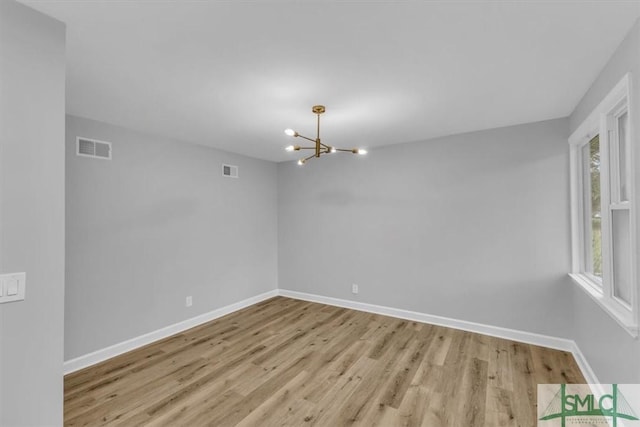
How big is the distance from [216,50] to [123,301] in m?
2.83

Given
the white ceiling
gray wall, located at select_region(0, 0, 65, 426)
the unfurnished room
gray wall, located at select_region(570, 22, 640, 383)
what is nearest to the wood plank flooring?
the unfurnished room

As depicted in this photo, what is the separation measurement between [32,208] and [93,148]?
6.26 feet

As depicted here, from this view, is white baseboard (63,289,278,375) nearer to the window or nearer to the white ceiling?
the white ceiling

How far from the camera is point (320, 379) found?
A: 8.25ft

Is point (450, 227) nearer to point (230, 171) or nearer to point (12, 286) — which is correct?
point (230, 171)

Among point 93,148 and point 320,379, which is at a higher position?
point 93,148

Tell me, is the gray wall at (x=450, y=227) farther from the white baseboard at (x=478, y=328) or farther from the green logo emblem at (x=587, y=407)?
the green logo emblem at (x=587, y=407)

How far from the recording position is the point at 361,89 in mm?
2283

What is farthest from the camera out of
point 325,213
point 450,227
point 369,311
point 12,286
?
point 325,213

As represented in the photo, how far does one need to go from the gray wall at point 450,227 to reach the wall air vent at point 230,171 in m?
1.05

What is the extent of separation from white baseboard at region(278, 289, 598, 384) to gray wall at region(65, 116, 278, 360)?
1458 millimetres

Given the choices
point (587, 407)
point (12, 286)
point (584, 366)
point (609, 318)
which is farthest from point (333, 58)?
point (584, 366)

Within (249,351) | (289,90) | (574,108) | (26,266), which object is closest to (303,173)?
(289,90)

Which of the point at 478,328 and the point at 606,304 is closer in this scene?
the point at 606,304
